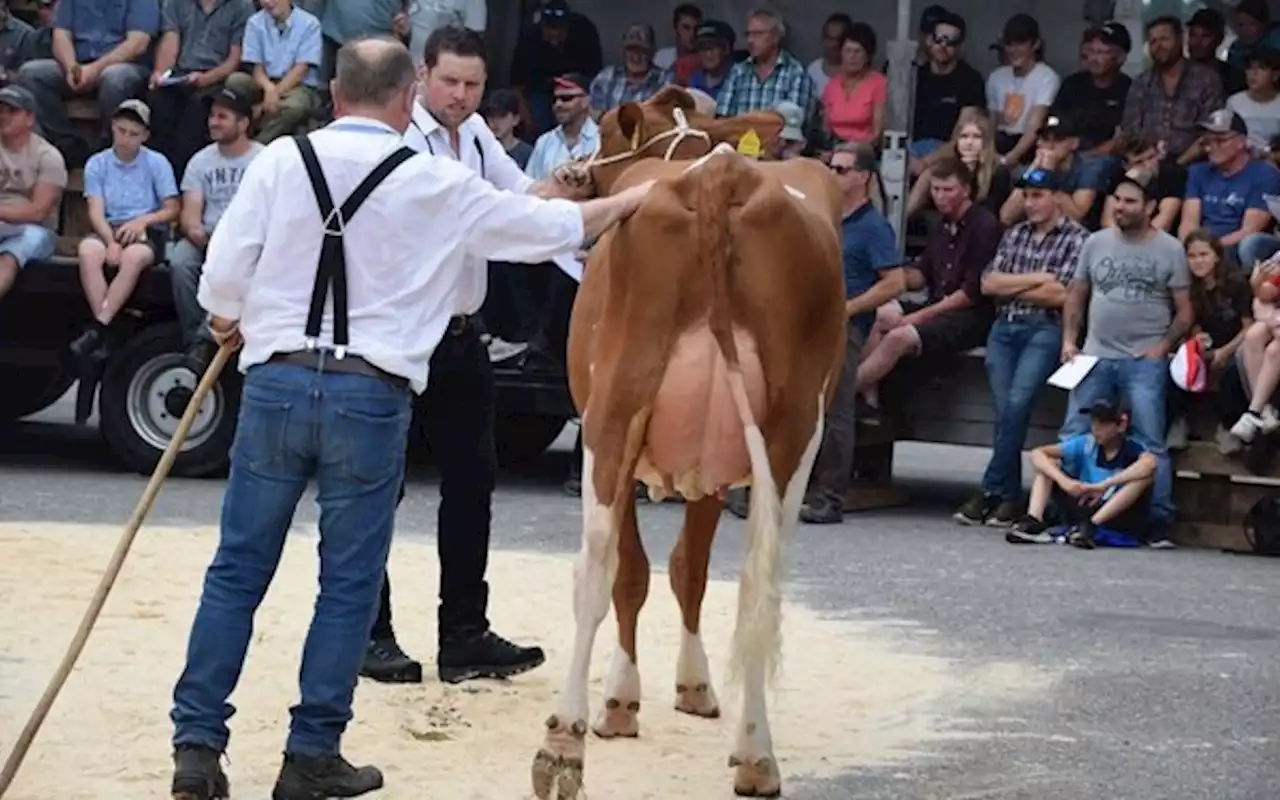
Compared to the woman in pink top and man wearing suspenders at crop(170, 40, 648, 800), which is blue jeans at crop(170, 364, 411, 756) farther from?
the woman in pink top

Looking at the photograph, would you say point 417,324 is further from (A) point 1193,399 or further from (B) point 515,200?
(A) point 1193,399

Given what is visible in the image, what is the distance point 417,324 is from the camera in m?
6.41

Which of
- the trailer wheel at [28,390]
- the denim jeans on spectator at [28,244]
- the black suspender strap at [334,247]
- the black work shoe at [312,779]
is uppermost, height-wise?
the black suspender strap at [334,247]

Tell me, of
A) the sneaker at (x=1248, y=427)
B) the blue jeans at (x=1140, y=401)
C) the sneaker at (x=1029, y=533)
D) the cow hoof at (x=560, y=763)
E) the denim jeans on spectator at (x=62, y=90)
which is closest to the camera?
the cow hoof at (x=560, y=763)

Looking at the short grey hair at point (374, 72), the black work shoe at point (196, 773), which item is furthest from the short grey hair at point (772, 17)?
the black work shoe at point (196, 773)

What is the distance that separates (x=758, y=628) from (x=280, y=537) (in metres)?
1.41

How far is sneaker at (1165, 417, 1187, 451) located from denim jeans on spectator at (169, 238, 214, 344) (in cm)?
550

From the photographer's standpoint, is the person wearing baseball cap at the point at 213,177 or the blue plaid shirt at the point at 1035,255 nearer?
the blue plaid shirt at the point at 1035,255

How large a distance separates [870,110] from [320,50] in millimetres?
3772

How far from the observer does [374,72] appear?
6.43 m

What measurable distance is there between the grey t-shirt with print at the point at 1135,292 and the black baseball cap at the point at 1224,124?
43.7 inches

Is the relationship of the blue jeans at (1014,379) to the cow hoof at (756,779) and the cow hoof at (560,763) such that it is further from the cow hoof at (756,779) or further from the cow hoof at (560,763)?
the cow hoof at (560,763)

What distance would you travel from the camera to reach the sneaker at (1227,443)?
42.3 feet

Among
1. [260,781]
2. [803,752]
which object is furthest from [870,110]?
[260,781]
